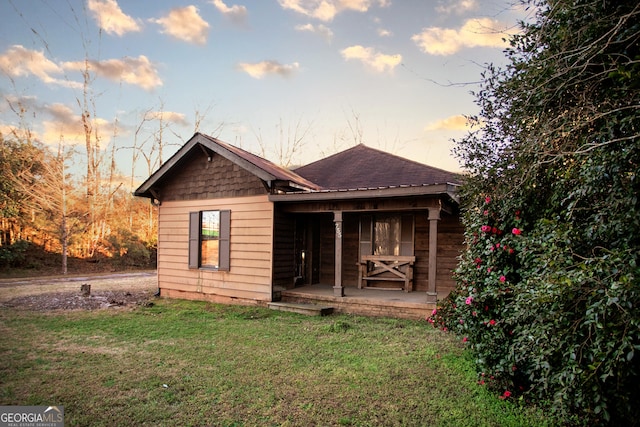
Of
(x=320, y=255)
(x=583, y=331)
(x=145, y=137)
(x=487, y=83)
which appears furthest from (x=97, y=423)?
(x=145, y=137)

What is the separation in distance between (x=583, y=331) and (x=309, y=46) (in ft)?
44.2

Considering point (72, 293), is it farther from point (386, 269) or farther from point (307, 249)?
point (386, 269)

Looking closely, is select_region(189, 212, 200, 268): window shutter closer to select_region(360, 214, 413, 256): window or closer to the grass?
the grass

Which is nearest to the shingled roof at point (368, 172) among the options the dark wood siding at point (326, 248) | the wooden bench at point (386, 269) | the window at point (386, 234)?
the window at point (386, 234)

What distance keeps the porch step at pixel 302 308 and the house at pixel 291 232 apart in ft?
0.92

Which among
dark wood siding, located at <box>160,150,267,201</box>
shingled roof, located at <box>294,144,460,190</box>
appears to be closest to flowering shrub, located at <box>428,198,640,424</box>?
shingled roof, located at <box>294,144,460,190</box>

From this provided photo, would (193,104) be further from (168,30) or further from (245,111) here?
(168,30)

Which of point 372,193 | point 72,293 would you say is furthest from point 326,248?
point 72,293

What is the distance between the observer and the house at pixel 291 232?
848cm

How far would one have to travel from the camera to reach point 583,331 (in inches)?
104

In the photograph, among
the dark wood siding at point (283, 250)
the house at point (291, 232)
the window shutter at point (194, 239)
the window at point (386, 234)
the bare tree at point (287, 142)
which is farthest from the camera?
the bare tree at point (287, 142)

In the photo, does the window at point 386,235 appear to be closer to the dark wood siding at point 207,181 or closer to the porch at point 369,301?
the porch at point 369,301

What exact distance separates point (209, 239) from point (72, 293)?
14.9ft

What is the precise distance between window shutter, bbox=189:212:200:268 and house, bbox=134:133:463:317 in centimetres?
3
